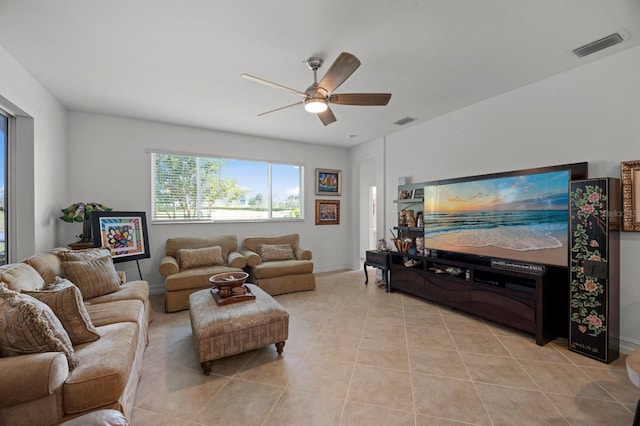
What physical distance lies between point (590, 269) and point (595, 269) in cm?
4

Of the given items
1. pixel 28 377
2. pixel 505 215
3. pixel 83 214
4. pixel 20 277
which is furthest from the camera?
pixel 83 214

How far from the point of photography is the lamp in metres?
3.46

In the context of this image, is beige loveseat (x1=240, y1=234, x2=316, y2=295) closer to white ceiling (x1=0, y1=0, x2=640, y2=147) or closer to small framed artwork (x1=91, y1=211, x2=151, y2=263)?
small framed artwork (x1=91, y1=211, x2=151, y2=263)

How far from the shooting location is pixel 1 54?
7.81ft

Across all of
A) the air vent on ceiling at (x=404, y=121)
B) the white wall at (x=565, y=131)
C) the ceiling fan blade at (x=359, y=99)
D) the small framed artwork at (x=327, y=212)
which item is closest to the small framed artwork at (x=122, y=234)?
the small framed artwork at (x=327, y=212)

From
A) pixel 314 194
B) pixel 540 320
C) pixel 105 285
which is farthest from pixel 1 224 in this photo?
pixel 540 320

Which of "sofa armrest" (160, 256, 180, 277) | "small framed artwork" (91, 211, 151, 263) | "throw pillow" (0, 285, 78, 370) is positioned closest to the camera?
"throw pillow" (0, 285, 78, 370)

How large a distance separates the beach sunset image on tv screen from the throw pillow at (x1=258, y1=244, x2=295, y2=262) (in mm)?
2276

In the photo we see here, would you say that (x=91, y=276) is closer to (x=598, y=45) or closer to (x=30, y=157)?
(x=30, y=157)

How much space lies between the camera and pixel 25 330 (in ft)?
4.67

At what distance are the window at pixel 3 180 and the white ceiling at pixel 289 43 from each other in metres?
0.60

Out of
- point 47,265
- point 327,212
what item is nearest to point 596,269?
point 327,212

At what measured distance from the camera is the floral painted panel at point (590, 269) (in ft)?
7.66

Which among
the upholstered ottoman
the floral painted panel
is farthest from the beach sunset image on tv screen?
the upholstered ottoman
